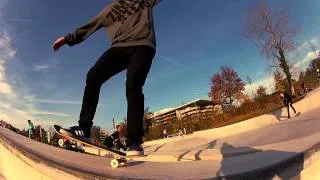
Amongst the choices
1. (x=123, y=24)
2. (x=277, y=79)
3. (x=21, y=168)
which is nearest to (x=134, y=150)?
(x=21, y=168)

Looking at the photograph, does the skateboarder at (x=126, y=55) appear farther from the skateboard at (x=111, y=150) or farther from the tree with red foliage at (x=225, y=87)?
the tree with red foliage at (x=225, y=87)

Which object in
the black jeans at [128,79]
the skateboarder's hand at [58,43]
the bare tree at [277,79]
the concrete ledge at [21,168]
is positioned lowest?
the concrete ledge at [21,168]

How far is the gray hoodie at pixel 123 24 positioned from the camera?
385cm

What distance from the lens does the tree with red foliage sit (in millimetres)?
48597

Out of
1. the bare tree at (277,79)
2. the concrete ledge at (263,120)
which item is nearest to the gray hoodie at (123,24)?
the concrete ledge at (263,120)

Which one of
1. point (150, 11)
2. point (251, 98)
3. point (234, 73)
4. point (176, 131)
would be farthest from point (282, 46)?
point (150, 11)

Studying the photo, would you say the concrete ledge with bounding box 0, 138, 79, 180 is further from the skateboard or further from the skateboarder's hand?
the skateboarder's hand

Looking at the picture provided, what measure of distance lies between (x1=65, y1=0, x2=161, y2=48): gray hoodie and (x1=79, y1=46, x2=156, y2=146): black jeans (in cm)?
13

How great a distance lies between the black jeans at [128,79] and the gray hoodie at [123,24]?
0.13m

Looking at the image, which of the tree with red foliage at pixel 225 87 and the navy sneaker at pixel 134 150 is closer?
the navy sneaker at pixel 134 150

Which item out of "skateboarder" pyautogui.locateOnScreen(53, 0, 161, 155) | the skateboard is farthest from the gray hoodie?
the skateboard

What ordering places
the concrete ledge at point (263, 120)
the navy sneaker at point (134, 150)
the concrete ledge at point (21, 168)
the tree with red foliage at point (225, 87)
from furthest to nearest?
the tree with red foliage at point (225, 87), the concrete ledge at point (263, 120), the navy sneaker at point (134, 150), the concrete ledge at point (21, 168)

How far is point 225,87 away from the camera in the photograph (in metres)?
51.1

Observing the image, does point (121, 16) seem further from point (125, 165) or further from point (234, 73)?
point (234, 73)
